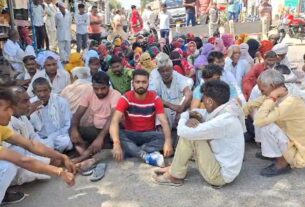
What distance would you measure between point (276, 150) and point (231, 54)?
9.38ft

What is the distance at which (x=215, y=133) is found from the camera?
11.8 ft

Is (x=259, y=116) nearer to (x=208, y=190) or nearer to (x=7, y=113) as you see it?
(x=208, y=190)

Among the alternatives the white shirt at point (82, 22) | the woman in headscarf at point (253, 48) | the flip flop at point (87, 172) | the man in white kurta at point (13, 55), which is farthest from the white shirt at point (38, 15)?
the flip flop at point (87, 172)

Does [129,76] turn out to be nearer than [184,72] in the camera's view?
Yes

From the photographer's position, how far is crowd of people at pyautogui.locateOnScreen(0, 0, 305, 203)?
3588 millimetres

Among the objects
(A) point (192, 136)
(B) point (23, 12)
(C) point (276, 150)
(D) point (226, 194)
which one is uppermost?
(B) point (23, 12)

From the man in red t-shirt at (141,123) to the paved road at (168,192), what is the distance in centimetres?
37

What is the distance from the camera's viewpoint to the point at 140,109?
15.4 feet

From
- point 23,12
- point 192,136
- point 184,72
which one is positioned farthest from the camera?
point 23,12

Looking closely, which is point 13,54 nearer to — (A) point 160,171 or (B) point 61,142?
(B) point 61,142

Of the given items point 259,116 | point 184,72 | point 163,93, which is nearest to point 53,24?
point 184,72

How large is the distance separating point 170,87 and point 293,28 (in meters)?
12.2

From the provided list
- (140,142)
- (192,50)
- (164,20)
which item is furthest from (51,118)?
(164,20)

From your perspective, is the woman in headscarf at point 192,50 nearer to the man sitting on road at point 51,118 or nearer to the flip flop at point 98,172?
the man sitting on road at point 51,118
